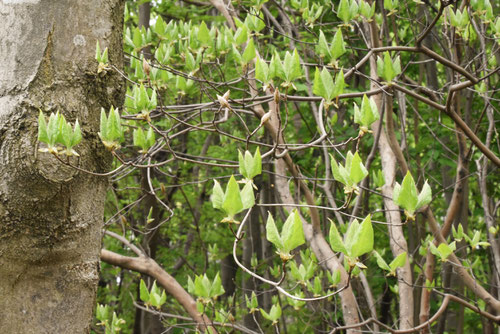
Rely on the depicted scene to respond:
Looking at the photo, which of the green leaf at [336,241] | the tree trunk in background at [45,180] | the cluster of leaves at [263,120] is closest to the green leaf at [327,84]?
the cluster of leaves at [263,120]

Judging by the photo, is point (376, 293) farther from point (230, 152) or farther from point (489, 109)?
point (489, 109)

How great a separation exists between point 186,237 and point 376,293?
2.51 metres

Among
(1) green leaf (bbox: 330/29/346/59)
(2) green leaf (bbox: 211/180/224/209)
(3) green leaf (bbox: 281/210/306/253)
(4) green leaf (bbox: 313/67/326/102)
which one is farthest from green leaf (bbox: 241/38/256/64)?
(3) green leaf (bbox: 281/210/306/253)

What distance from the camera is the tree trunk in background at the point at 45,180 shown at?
1150 millimetres

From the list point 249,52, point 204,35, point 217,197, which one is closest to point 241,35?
point 249,52

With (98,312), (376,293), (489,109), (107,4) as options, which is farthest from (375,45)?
(376,293)

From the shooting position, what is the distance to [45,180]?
117cm

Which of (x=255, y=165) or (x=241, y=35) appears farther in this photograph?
(x=241, y=35)

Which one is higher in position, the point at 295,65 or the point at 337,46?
the point at 337,46

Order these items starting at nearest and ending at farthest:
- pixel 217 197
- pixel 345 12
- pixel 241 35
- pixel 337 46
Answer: pixel 217 197
pixel 337 46
pixel 241 35
pixel 345 12

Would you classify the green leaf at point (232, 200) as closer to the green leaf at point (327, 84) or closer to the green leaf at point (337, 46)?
the green leaf at point (327, 84)

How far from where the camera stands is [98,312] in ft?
9.37

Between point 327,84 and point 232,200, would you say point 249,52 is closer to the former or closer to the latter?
point 327,84

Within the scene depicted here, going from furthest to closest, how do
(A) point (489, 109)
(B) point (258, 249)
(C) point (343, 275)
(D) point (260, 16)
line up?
(B) point (258, 249) → (A) point (489, 109) → (C) point (343, 275) → (D) point (260, 16)
